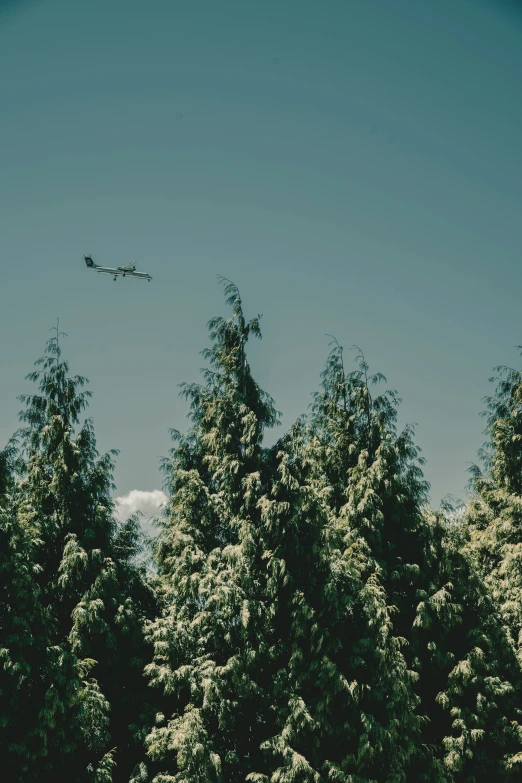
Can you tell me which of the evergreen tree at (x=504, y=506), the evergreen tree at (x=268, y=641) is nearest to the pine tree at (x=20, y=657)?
the evergreen tree at (x=268, y=641)

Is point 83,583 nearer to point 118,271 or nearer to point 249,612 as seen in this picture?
point 249,612

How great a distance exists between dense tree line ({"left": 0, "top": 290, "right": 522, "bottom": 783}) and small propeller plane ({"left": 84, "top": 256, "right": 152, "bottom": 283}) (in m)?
2.13

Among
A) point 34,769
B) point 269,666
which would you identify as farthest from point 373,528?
point 34,769

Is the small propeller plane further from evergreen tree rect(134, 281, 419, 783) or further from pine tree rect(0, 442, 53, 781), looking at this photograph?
pine tree rect(0, 442, 53, 781)

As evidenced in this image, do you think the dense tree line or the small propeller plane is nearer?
the dense tree line

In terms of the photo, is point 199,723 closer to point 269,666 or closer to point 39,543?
point 269,666

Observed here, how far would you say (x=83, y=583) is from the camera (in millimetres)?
13383

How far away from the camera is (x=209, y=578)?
1248cm

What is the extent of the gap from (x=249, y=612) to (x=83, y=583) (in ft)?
13.7

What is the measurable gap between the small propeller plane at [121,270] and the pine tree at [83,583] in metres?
2.51

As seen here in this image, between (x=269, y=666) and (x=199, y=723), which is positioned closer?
(x=199, y=723)

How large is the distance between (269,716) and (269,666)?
1.00 meters

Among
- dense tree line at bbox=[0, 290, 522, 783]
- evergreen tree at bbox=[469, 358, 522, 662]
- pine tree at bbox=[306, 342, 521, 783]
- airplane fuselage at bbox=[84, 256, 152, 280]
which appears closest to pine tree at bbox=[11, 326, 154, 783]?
dense tree line at bbox=[0, 290, 522, 783]

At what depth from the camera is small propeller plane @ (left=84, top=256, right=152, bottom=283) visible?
44.9 feet
